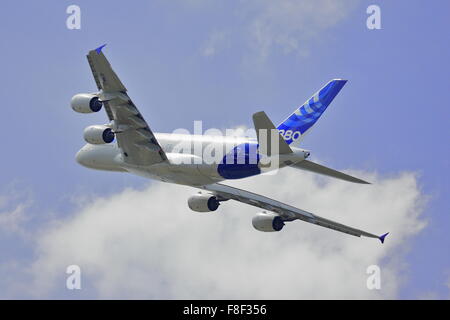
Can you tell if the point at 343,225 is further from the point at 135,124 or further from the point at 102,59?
the point at 102,59

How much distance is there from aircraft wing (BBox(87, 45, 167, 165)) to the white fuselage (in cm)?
86

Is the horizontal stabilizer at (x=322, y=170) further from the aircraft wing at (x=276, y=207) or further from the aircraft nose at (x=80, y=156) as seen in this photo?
the aircraft nose at (x=80, y=156)

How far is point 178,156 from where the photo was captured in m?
59.1

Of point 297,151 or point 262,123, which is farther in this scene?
point 297,151

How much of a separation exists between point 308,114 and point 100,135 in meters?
12.1

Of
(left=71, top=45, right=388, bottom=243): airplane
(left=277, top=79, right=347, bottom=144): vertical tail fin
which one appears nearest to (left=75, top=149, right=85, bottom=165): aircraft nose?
(left=71, top=45, right=388, bottom=243): airplane

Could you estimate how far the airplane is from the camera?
53.4 metres

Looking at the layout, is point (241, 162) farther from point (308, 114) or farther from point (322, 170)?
point (308, 114)

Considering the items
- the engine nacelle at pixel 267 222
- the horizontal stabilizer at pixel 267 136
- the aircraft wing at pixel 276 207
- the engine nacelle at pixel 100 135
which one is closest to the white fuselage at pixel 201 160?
the horizontal stabilizer at pixel 267 136

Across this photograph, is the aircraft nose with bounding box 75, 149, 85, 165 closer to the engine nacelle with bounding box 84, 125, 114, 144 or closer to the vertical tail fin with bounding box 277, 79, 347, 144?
the engine nacelle with bounding box 84, 125, 114, 144

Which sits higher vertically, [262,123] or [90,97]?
[90,97]
